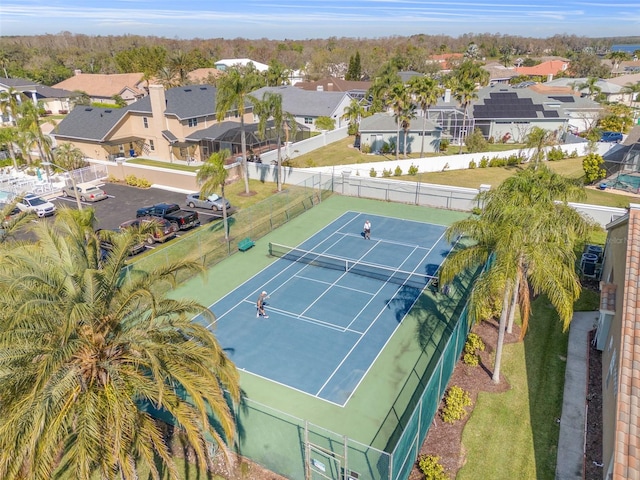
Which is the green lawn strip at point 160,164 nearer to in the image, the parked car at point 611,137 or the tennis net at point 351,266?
the tennis net at point 351,266

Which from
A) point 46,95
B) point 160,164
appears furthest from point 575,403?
point 46,95

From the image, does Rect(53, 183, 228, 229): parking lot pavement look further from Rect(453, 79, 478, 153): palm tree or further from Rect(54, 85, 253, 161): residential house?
Rect(453, 79, 478, 153): palm tree

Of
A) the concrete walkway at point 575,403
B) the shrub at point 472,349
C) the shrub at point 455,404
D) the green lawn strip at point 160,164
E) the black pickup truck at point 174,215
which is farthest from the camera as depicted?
the green lawn strip at point 160,164

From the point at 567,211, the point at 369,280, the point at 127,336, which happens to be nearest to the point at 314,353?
the point at 369,280

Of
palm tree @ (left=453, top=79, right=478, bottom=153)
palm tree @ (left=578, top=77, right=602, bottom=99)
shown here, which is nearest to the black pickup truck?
palm tree @ (left=453, top=79, right=478, bottom=153)

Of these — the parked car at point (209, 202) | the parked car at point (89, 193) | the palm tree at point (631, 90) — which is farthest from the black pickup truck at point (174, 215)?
the palm tree at point (631, 90)
